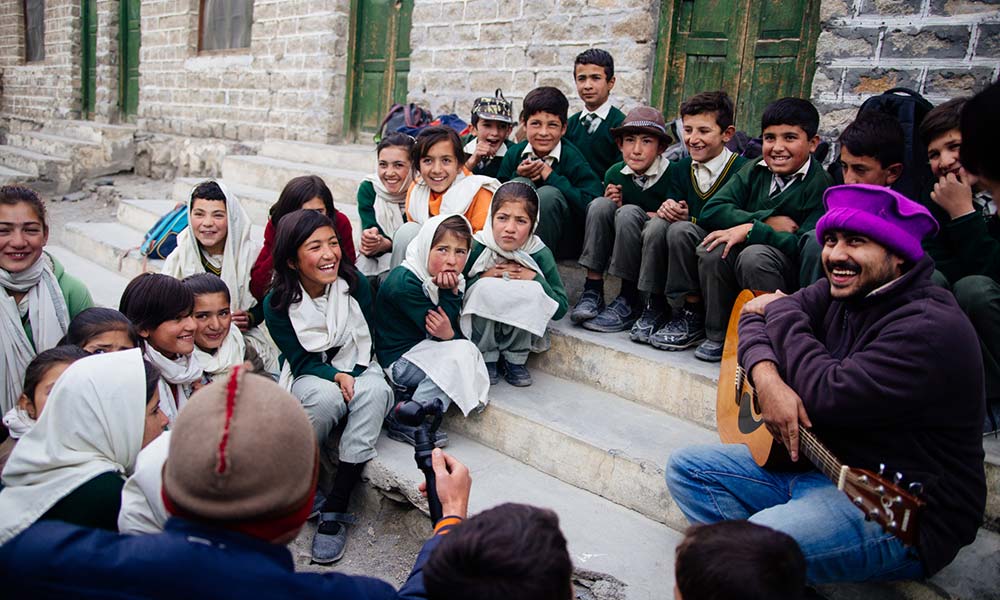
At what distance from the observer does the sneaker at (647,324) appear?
352 centimetres

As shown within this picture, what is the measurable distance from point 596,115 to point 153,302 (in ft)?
9.26

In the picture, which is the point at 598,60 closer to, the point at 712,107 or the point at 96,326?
the point at 712,107

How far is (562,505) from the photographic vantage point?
2.75 meters

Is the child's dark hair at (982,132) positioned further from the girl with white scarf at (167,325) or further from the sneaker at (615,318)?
the girl with white scarf at (167,325)

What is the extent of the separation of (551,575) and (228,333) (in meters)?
2.44

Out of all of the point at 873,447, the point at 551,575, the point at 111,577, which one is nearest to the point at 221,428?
the point at 111,577

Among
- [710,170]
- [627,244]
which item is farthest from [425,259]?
[710,170]

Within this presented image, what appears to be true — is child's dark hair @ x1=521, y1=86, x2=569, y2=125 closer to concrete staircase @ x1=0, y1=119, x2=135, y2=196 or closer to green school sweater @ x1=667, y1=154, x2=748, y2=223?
green school sweater @ x1=667, y1=154, x2=748, y2=223

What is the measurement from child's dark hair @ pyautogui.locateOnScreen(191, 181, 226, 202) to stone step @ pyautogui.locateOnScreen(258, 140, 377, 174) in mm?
2899

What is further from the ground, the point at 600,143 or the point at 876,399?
the point at 600,143

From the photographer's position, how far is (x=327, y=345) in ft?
10.3

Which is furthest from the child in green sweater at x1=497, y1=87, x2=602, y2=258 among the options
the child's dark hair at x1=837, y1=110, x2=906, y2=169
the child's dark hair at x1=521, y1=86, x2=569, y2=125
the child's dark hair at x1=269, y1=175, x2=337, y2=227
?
the child's dark hair at x1=837, y1=110, x2=906, y2=169

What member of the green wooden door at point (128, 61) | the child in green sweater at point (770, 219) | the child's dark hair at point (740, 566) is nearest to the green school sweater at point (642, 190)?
the child in green sweater at point (770, 219)

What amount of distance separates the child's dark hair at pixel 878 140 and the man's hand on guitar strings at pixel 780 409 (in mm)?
1336
